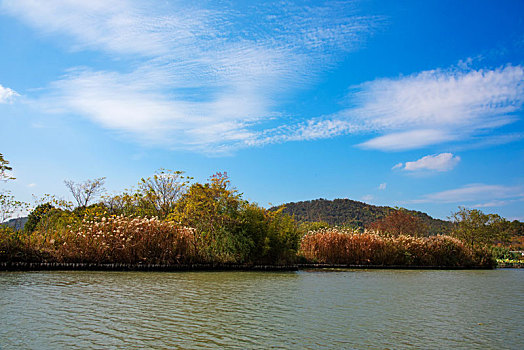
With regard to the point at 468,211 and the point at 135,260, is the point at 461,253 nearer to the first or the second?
the point at 468,211

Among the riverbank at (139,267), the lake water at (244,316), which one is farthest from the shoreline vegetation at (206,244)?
the lake water at (244,316)

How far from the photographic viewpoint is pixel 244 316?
5.21 m

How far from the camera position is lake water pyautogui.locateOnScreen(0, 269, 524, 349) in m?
4.04

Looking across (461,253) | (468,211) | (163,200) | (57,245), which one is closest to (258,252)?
(57,245)

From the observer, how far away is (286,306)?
19.9 feet

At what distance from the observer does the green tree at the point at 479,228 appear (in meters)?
23.8

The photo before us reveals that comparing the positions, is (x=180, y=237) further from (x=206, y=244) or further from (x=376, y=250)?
(x=376, y=250)

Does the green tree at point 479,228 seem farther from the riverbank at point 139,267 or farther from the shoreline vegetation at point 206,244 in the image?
the riverbank at point 139,267

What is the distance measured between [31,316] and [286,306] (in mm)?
3479

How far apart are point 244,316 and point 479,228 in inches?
918

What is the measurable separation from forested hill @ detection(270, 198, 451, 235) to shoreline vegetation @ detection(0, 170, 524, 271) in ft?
87.5

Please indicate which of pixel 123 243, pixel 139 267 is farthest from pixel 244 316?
pixel 123 243

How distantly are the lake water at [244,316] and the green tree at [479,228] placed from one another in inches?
675

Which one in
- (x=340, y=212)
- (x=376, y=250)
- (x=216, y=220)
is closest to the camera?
(x=216, y=220)
